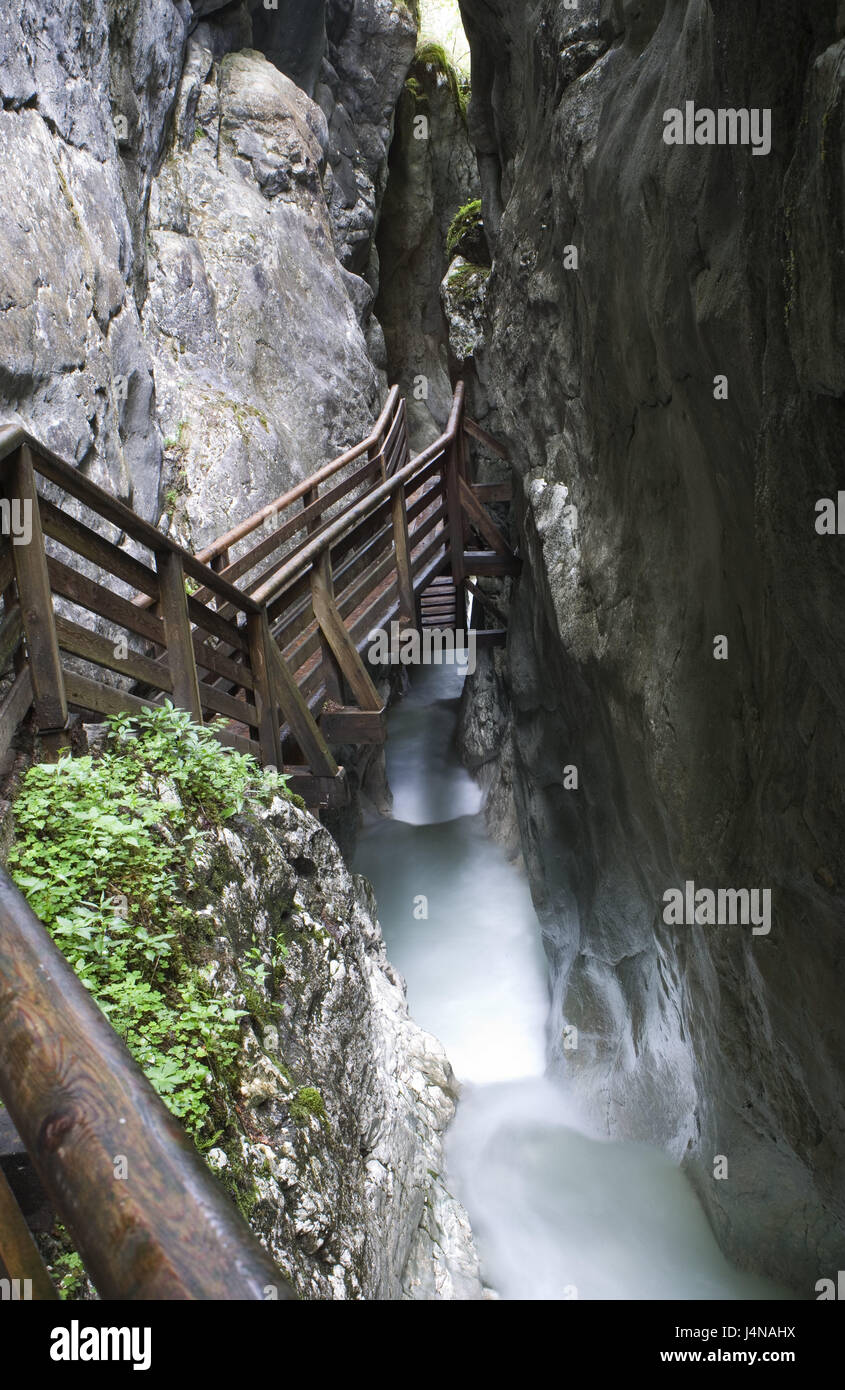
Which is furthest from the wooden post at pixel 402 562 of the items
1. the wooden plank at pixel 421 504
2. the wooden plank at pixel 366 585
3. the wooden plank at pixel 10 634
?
the wooden plank at pixel 10 634

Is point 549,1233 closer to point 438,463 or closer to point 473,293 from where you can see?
point 438,463

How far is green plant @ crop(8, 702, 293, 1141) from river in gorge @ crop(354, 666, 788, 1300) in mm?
4988

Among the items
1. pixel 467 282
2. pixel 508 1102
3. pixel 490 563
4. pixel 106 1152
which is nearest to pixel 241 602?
pixel 106 1152

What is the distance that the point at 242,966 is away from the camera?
11.6 ft

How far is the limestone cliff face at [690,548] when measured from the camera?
3049mm

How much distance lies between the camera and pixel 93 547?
13.5ft

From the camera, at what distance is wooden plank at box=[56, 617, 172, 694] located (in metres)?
3.94

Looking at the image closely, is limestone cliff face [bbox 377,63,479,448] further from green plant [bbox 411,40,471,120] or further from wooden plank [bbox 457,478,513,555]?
wooden plank [bbox 457,478,513,555]

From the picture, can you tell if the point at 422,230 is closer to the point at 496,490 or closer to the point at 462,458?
the point at 496,490

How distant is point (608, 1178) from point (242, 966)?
5.63m

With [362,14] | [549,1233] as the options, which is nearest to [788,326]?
[549,1233]

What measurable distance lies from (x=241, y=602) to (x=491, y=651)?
A: 9.68 m

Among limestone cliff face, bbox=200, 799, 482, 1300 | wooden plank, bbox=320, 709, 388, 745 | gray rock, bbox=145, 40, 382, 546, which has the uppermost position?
gray rock, bbox=145, 40, 382, 546

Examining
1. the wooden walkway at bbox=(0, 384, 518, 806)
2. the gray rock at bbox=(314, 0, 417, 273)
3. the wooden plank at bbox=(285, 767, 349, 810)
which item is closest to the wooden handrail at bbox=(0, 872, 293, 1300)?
the wooden walkway at bbox=(0, 384, 518, 806)
